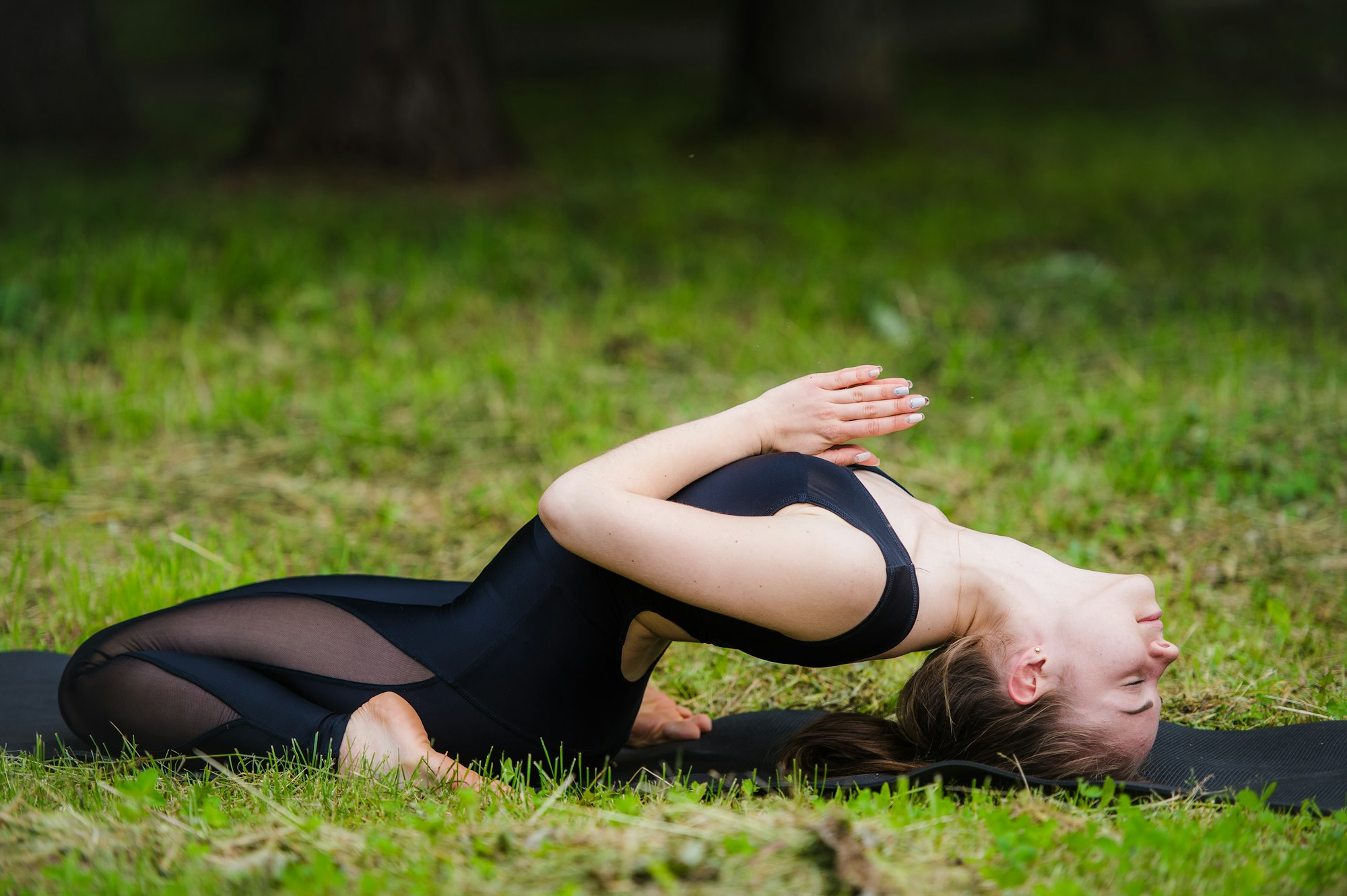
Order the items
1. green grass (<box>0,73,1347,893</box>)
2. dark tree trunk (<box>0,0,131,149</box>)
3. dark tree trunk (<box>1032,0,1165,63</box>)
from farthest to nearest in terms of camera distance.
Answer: dark tree trunk (<box>1032,0,1165,63</box>) → dark tree trunk (<box>0,0,131,149</box>) → green grass (<box>0,73,1347,893</box>)

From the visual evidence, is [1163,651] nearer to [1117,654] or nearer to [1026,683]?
[1117,654]

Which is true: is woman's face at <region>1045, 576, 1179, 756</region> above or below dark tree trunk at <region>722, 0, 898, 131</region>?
below

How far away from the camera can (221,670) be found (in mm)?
2713

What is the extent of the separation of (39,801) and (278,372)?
10.9ft

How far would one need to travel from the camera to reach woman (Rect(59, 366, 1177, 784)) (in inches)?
92.3

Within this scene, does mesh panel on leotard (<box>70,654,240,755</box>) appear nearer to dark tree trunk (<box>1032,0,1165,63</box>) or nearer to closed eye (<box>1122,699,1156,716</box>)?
closed eye (<box>1122,699,1156,716</box>)

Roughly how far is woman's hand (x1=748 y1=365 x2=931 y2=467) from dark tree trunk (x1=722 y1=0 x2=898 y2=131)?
8.93 meters

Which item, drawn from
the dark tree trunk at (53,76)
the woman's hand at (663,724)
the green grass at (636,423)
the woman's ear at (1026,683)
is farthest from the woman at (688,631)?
the dark tree trunk at (53,76)

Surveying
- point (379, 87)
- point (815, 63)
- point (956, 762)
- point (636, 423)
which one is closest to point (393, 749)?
point (956, 762)

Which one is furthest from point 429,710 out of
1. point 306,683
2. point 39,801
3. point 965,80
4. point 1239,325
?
point 965,80

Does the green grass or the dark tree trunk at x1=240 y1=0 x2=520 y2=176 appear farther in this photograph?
the dark tree trunk at x1=240 y1=0 x2=520 y2=176

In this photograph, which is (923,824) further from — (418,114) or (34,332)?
(418,114)

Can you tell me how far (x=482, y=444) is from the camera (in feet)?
16.4

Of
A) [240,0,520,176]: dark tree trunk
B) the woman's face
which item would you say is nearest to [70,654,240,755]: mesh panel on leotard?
the woman's face
